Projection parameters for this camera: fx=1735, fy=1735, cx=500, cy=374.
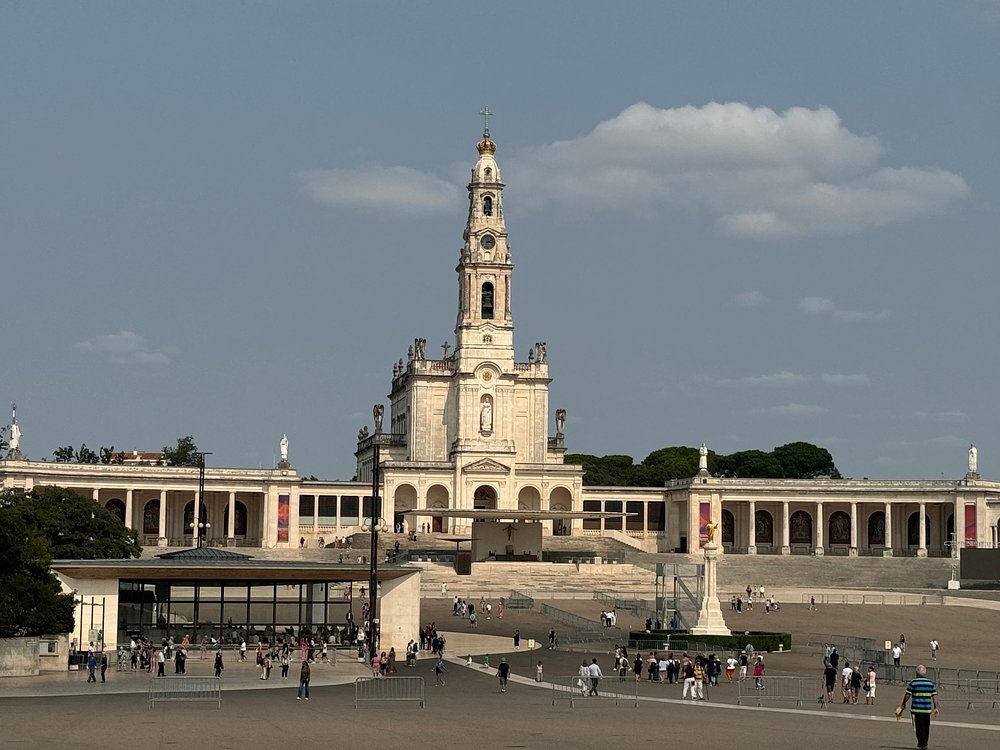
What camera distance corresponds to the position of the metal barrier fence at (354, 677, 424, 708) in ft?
152

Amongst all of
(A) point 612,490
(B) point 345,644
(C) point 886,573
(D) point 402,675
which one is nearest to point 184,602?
(B) point 345,644

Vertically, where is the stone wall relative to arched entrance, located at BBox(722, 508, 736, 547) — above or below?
below

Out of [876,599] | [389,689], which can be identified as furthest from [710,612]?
[876,599]

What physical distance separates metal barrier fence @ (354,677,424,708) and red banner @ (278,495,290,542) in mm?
72415

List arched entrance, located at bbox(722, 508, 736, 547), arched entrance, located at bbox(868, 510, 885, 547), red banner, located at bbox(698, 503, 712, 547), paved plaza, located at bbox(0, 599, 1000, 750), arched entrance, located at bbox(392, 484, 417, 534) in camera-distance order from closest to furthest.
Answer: paved plaza, located at bbox(0, 599, 1000, 750), arched entrance, located at bbox(392, 484, 417, 534), red banner, located at bbox(698, 503, 712, 547), arched entrance, located at bbox(868, 510, 885, 547), arched entrance, located at bbox(722, 508, 736, 547)

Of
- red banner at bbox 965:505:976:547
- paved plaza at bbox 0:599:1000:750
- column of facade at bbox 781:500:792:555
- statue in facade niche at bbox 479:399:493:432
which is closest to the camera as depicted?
paved plaza at bbox 0:599:1000:750

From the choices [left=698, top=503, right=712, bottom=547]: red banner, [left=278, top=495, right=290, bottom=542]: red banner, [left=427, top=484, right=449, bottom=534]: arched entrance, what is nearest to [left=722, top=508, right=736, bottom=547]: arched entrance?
[left=698, top=503, right=712, bottom=547]: red banner

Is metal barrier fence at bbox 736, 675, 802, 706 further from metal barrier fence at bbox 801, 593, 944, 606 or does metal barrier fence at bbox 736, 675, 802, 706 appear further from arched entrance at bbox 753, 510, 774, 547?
arched entrance at bbox 753, 510, 774, 547

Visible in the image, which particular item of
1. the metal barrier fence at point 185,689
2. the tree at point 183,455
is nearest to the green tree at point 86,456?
the tree at point 183,455

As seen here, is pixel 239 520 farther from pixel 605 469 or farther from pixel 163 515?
pixel 605 469

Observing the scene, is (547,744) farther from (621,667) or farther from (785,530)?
(785,530)

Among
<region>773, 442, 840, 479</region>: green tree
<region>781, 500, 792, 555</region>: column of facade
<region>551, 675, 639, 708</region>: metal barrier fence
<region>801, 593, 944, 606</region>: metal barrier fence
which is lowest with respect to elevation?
<region>551, 675, 639, 708</region>: metal barrier fence

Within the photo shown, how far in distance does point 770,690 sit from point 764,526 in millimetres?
87514

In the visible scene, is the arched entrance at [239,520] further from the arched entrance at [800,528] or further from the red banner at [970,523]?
the red banner at [970,523]
